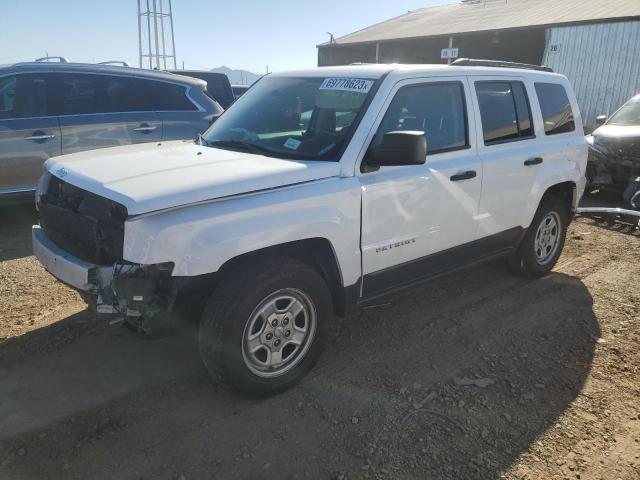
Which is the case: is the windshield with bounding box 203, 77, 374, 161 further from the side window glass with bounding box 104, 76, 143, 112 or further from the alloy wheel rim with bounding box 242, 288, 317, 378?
the side window glass with bounding box 104, 76, 143, 112

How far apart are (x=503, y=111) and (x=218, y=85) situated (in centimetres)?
794

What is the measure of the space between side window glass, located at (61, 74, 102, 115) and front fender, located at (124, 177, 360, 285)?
463 centimetres

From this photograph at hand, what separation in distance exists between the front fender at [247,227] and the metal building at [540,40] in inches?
Answer: 660

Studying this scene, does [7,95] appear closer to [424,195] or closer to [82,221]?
[82,221]

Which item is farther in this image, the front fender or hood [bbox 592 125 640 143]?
hood [bbox 592 125 640 143]

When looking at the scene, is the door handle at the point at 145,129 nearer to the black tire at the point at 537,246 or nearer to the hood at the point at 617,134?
the black tire at the point at 537,246

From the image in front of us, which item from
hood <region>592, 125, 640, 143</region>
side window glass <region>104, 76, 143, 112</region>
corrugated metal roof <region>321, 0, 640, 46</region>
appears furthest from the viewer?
corrugated metal roof <region>321, 0, 640, 46</region>

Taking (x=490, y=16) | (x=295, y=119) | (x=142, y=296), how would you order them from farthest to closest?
(x=490, y=16)
(x=295, y=119)
(x=142, y=296)

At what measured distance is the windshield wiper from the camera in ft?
11.2

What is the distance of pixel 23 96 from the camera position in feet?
20.0

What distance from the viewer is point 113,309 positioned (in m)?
2.71

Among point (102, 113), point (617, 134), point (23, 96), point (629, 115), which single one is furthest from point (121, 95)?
point (629, 115)

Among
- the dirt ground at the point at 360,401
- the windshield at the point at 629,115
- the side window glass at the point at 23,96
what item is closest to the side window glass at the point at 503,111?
the dirt ground at the point at 360,401

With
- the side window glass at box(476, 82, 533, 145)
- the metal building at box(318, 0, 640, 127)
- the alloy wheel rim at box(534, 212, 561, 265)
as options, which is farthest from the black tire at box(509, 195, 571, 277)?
the metal building at box(318, 0, 640, 127)
